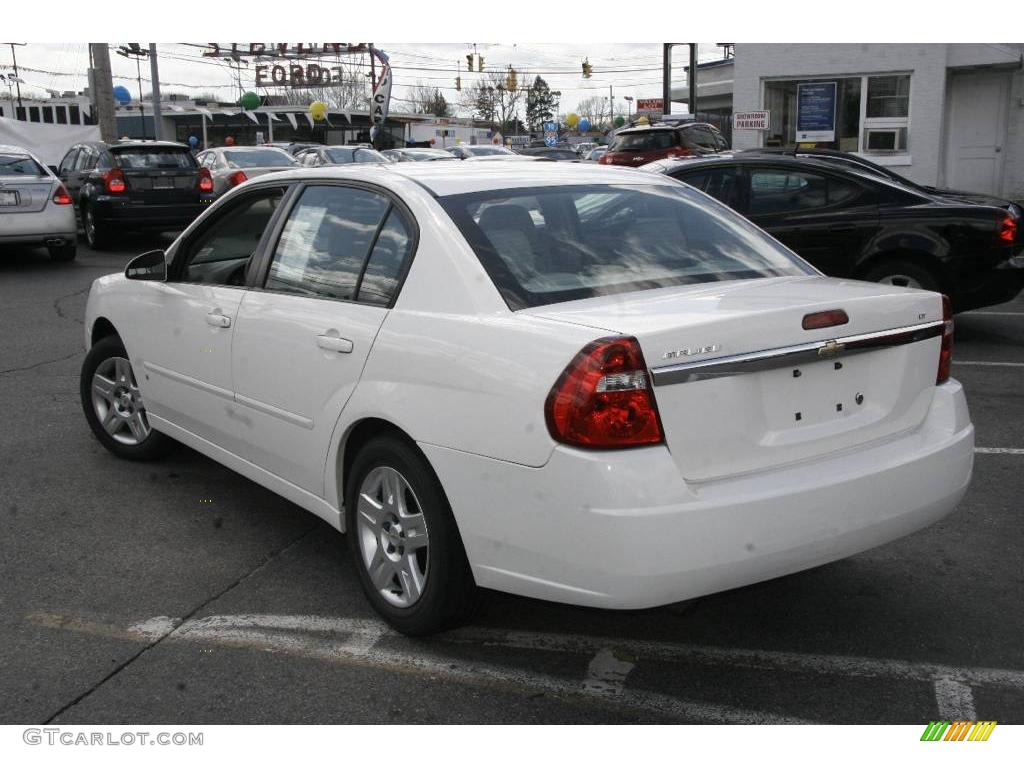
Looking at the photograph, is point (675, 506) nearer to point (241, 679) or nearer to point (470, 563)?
point (470, 563)

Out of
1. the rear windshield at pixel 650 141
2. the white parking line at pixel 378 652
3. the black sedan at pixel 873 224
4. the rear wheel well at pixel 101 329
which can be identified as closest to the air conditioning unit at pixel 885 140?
the rear windshield at pixel 650 141

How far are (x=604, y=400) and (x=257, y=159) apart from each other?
1812 cm

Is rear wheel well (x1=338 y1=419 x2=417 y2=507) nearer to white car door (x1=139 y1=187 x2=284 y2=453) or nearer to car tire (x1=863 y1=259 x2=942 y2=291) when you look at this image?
white car door (x1=139 y1=187 x2=284 y2=453)

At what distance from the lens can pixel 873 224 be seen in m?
8.69

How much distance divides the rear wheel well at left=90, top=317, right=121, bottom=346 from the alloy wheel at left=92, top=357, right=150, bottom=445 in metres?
0.18

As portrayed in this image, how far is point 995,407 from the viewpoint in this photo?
666cm

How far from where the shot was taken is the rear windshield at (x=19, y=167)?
14.0m

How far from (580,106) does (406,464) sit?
521 feet

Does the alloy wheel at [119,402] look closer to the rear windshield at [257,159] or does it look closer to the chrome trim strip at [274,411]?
the chrome trim strip at [274,411]

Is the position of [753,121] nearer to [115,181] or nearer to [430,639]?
[115,181]

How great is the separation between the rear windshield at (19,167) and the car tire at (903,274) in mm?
10733

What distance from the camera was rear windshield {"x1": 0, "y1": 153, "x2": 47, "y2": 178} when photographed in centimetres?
1396

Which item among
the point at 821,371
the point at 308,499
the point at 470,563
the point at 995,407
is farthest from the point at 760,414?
the point at 995,407

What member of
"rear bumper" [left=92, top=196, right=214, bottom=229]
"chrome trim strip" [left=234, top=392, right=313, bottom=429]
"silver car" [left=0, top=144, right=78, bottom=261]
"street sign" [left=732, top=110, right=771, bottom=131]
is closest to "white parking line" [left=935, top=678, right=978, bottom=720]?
"chrome trim strip" [left=234, top=392, right=313, bottom=429]
